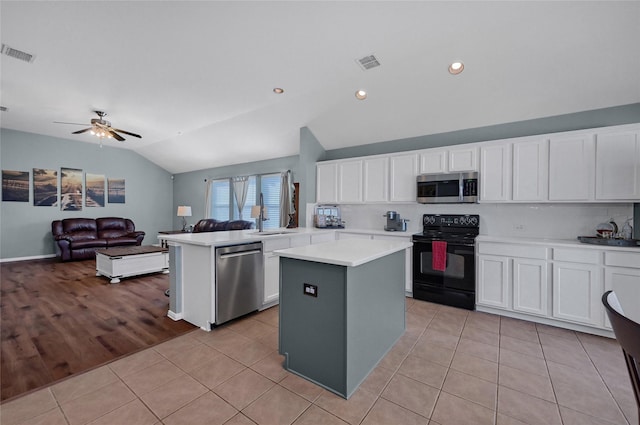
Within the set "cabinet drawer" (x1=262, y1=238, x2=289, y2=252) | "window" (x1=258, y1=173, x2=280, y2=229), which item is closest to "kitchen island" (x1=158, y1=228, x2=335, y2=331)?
"cabinet drawer" (x1=262, y1=238, x2=289, y2=252)

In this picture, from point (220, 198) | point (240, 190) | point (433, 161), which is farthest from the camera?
point (220, 198)

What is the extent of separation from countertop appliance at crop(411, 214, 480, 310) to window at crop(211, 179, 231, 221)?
6.11 metres

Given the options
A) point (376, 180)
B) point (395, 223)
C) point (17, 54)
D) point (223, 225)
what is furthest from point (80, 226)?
point (395, 223)

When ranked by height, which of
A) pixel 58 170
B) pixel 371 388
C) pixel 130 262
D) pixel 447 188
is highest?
pixel 58 170

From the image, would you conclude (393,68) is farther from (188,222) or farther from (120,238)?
(188,222)

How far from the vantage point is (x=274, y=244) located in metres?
3.44

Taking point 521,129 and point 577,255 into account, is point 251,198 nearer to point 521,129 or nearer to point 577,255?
point 521,129

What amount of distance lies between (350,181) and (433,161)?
1416mm

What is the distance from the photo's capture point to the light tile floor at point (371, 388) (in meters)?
1.66

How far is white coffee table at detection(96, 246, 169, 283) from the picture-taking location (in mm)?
4652

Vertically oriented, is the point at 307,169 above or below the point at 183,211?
above

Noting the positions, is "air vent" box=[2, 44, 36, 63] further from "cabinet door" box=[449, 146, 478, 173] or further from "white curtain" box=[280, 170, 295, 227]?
"cabinet door" box=[449, 146, 478, 173]

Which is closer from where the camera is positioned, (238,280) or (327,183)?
(238,280)

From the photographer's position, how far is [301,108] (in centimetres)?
456
